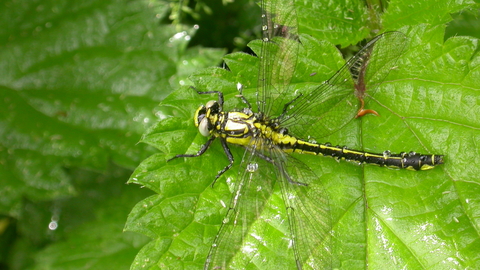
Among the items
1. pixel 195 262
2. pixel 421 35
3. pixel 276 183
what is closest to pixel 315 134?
pixel 276 183

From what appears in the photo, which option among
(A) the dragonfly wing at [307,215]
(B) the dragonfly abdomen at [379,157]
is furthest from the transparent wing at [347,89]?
(A) the dragonfly wing at [307,215]

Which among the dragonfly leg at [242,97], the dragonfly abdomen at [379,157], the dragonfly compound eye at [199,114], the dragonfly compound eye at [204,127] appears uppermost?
the dragonfly leg at [242,97]

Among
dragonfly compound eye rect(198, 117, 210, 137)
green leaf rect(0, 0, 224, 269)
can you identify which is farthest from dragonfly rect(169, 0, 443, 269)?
green leaf rect(0, 0, 224, 269)

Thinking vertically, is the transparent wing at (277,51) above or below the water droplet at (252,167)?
above

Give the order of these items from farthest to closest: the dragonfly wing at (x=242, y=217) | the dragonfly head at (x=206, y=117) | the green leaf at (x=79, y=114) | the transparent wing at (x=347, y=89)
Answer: the green leaf at (x=79, y=114), the dragonfly head at (x=206, y=117), the transparent wing at (x=347, y=89), the dragonfly wing at (x=242, y=217)

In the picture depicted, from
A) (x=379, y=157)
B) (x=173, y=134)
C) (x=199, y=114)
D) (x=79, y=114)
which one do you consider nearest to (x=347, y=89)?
(x=379, y=157)

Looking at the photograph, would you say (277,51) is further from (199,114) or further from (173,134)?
(173,134)

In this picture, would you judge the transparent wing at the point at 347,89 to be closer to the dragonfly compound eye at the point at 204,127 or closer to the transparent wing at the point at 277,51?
the transparent wing at the point at 277,51
